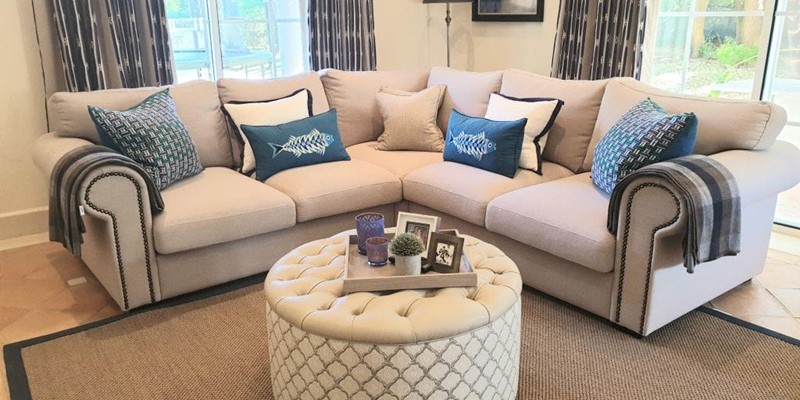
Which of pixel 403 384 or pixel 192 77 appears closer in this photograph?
pixel 403 384

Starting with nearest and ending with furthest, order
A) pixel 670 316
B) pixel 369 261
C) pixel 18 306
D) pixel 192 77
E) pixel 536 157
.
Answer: pixel 369 261 → pixel 670 316 → pixel 18 306 → pixel 536 157 → pixel 192 77

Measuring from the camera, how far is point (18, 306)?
284 centimetres

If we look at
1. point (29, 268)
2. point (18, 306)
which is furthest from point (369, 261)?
point (29, 268)

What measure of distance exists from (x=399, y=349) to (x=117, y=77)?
9.23 ft

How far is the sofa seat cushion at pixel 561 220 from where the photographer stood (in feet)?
8.01

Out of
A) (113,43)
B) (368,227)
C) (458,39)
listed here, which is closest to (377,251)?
(368,227)

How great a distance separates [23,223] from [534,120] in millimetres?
3027

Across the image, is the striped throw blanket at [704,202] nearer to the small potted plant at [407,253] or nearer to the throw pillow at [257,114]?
the small potted plant at [407,253]

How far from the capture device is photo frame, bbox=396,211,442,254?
6.91ft

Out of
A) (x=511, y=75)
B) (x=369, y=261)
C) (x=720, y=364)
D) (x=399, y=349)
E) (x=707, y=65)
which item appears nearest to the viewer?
(x=399, y=349)

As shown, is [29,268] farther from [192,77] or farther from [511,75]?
[511,75]

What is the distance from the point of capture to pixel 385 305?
1.80 metres

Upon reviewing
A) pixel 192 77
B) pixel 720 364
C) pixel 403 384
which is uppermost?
pixel 192 77

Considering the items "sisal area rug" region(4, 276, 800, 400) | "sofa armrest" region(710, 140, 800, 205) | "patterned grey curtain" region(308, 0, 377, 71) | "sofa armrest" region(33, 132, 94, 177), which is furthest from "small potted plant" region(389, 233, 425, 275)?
"patterned grey curtain" region(308, 0, 377, 71)
